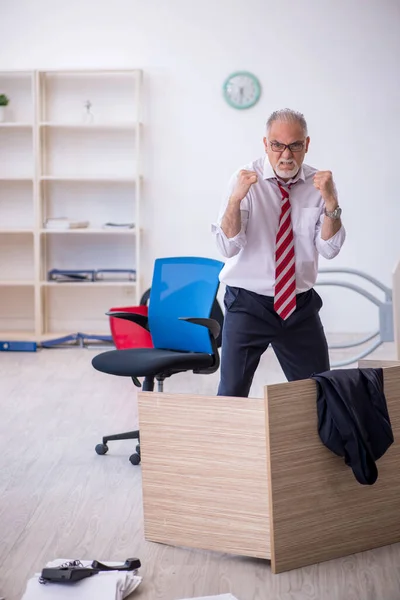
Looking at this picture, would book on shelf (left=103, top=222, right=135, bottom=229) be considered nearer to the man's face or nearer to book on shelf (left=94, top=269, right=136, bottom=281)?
book on shelf (left=94, top=269, right=136, bottom=281)

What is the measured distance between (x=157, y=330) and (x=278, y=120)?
4.56ft

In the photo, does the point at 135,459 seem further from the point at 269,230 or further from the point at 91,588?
the point at 91,588

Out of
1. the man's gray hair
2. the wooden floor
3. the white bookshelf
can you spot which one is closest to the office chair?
the wooden floor

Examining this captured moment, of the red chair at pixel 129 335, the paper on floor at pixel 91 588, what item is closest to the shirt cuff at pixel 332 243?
the paper on floor at pixel 91 588

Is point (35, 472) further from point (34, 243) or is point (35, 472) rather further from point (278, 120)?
point (34, 243)

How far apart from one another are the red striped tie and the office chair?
2.36 feet

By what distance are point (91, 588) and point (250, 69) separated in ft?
16.9

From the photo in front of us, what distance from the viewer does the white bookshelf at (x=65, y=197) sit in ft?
22.5

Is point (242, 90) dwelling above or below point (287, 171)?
above

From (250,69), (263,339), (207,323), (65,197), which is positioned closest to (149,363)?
(207,323)

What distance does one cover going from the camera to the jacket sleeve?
304 cm

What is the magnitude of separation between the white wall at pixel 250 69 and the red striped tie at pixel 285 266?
12.6 ft

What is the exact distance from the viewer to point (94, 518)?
10.2 feet

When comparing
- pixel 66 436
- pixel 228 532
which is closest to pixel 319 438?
pixel 228 532
